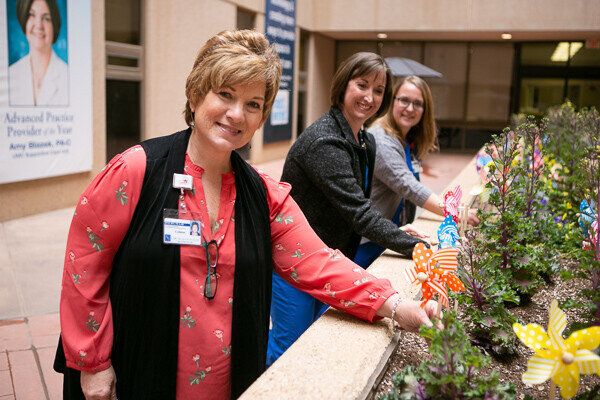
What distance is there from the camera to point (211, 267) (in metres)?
1.85

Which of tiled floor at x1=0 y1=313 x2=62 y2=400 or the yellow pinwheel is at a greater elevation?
the yellow pinwheel

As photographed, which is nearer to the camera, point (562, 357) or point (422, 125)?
point (562, 357)

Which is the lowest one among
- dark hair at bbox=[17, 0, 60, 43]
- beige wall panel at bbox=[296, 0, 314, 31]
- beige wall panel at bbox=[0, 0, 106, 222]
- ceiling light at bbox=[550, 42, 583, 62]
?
beige wall panel at bbox=[0, 0, 106, 222]

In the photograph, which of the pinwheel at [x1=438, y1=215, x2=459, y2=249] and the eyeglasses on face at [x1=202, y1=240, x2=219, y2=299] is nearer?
the eyeglasses on face at [x1=202, y1=240, x2=219, y2=299]

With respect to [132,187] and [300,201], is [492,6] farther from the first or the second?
[132,187]

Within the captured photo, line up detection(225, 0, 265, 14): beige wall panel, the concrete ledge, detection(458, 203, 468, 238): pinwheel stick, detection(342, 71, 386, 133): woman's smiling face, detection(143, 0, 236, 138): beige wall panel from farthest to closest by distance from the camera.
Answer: detection(225, 0, 265, 14): beige wall panel, detection(143, 0, 236, 138): beige wall panel, detection(342, 71, 386, 133): woman's smiling face, detection(458, 203, 468, 238): pinwheel stick, the concrete ledge

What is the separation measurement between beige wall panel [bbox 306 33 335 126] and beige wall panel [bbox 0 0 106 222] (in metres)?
8.83

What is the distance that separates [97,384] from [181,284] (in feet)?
→ 1.33

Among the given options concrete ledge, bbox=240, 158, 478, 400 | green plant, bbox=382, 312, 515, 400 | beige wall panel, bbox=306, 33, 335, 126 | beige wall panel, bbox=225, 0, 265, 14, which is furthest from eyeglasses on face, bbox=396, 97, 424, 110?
beige wall panel, bbox=306, 33, 335, 126

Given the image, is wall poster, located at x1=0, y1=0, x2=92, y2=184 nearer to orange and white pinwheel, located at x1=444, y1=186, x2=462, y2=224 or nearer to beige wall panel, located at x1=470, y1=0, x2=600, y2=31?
orange and white pinwheel, located at x1=444, y1=186, x2=462, y2=224

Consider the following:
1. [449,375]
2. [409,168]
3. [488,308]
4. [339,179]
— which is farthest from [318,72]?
[449,375]

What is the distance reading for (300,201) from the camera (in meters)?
2.93

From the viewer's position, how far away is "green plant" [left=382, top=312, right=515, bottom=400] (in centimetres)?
141

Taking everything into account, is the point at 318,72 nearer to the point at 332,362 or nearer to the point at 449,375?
the point at 332,362
